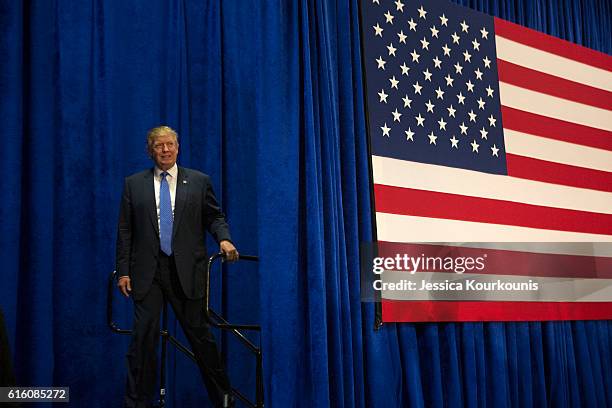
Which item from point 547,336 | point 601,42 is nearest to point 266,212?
point 547,336

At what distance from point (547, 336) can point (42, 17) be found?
457cm

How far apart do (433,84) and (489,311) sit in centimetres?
184

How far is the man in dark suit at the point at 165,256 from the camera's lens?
3627mm

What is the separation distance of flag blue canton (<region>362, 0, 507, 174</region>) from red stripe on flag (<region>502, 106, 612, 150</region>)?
0.17 metres

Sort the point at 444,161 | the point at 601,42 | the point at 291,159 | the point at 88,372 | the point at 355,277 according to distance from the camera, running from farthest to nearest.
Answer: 1. the point at 601,42
2. the point at 444,161
3. the point at 355,277
4. the point at 291,159
5. the point at 88,372

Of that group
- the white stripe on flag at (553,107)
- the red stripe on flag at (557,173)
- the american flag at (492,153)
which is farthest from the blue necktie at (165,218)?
the white stripe on flag at (553,107)

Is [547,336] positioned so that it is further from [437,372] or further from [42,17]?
[42,17]

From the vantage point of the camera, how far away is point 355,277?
4957 millimetres

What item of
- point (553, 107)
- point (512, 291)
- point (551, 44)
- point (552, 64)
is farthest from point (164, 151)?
point (551, 44)

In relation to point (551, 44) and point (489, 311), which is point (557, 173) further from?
point (489, 311)

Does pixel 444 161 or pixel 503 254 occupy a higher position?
pixel 444 161

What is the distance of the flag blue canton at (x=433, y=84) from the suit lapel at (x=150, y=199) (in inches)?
74.5

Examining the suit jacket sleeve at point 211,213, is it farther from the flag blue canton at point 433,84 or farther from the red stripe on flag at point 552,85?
the red stripe on flag at point 552,85

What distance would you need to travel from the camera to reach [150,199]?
3.76 m
